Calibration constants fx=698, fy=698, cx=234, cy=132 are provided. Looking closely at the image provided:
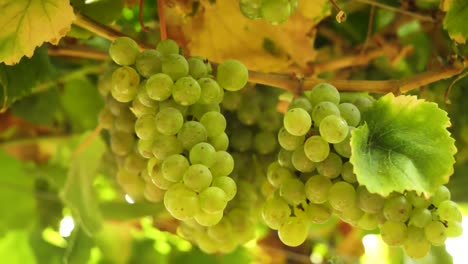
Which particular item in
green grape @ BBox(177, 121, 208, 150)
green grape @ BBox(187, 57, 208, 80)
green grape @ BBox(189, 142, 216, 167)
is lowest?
green grape @ BBox(189, 142, 216, 167)

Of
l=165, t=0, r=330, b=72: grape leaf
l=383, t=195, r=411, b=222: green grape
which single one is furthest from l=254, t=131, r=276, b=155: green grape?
l=383, t=195, r=411, b=222: green grape

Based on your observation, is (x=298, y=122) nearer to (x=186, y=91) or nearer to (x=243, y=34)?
(x=186, y=91)

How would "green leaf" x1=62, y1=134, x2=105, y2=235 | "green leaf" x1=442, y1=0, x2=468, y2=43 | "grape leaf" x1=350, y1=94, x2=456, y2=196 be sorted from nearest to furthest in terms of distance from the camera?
"grape leaf" x1=350, y1=94, x2=456, y2=196 → "green leaf" x1=442, y1=0, x2=468, y2=43 → "green leaf" x1=62, y1=134, x2=105, y2=235

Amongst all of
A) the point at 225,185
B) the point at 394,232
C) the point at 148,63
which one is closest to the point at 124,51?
the point at 148,63

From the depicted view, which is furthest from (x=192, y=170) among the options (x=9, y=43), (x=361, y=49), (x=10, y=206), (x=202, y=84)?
(x=10, y=206)

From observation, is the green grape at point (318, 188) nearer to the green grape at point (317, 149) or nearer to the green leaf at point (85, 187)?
Answer: the green grape at point (317, 149)

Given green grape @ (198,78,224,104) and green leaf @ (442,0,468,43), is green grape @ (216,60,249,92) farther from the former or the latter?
green leaf @ (442,0,468,43)

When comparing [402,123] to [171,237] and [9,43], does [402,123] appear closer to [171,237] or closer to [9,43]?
[9,43]
